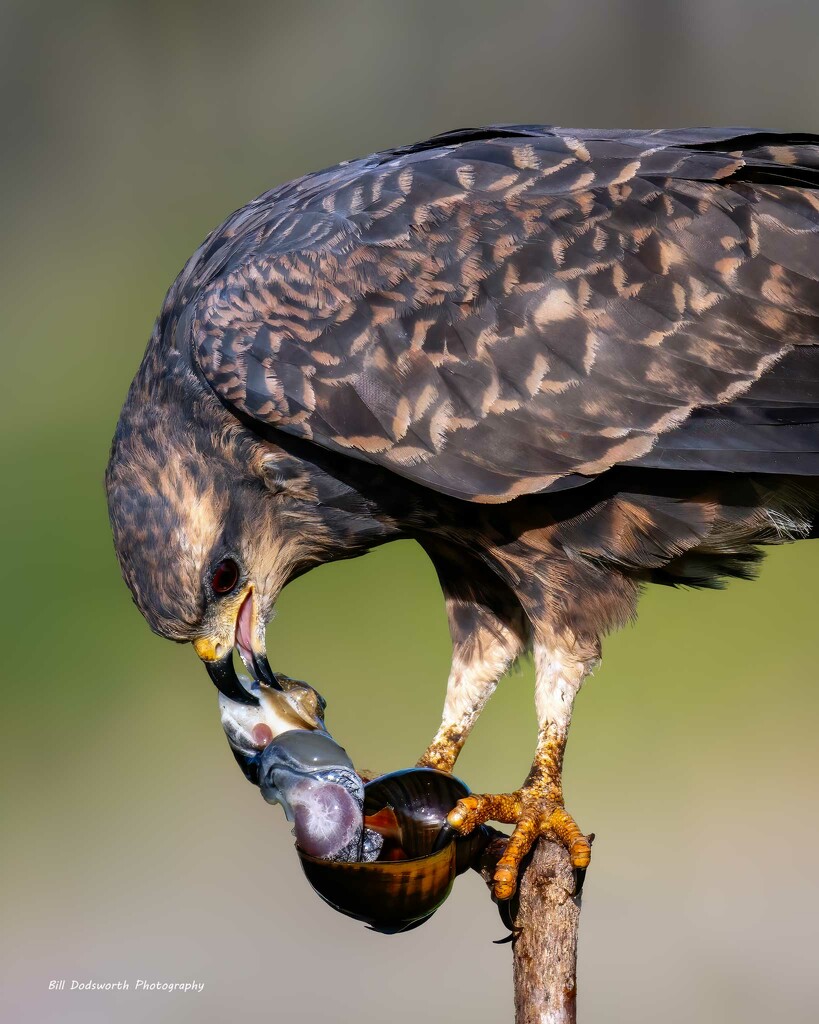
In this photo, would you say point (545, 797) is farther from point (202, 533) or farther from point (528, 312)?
point (528, 312)

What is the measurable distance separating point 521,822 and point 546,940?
1.02ft

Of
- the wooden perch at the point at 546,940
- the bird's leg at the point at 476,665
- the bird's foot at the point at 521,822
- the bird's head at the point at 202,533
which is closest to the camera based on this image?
the wooden perch at the point at 546,940

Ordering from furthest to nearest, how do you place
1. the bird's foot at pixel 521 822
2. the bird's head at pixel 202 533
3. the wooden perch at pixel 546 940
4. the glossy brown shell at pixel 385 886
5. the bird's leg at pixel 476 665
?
1. the bird's leg at pixel 476 665
2. the bird's head at pixel 202 533
3. the bird's foot at pixel 521 822
4. the wooden perch at pixel 546 940
5. the glossy brown shell at pixel 385 886

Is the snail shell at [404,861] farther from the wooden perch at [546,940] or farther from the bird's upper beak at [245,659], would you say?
the bird's upper beak at [245,659]

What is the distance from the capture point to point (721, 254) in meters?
3.13

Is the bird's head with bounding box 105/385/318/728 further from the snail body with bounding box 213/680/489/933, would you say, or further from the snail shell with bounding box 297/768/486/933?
the snail shell with bounding box 297/768/486/933

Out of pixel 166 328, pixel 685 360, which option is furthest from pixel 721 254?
pixel 166 328

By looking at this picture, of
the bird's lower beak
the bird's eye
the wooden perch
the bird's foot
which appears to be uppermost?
the bird's eye

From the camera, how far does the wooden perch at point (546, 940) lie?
300 cm

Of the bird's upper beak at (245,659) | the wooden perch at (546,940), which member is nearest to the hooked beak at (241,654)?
the bird's upper beak at (245,659)

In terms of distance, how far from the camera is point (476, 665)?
152 inches

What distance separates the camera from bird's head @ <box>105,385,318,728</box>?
3271 millimetres

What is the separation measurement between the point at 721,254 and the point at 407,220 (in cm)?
78

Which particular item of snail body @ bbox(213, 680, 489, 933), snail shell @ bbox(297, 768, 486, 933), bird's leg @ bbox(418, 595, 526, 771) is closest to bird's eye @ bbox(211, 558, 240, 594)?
snail body @ bbox(213, 680, 489, 933)
